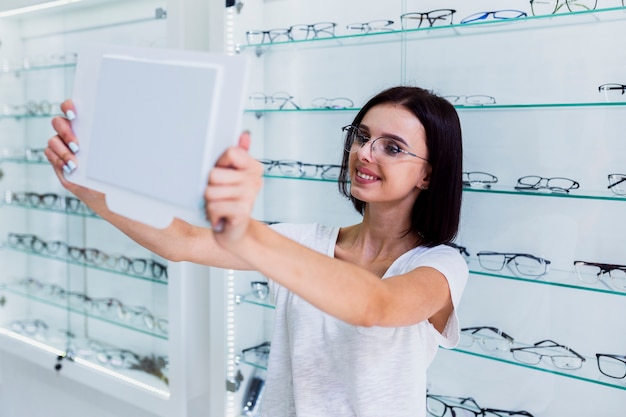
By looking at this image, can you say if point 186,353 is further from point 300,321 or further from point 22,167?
point 22,167

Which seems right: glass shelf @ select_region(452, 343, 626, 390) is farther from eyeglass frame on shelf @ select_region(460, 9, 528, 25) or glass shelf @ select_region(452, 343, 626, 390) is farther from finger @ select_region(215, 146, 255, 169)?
finger @ select_region(215, 146, 255, 169)

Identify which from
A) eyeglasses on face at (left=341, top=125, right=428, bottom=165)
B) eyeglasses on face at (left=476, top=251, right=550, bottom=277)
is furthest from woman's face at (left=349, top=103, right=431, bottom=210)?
eyeglasses on face at (left=476, top=251, right=550, bottom=277)

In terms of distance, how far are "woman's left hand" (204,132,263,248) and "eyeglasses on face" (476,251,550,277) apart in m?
0.93

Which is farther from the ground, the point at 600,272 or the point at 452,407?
the point at 600,272

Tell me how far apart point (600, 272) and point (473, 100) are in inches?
19.8

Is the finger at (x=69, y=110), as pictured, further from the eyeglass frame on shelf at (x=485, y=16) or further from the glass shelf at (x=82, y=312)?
the glass shelf at (x=82, y=312)

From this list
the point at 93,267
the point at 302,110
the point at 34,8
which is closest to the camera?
the point at 302,110

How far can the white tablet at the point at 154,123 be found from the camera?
0.76 m

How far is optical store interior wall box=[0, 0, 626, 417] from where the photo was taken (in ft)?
4.57

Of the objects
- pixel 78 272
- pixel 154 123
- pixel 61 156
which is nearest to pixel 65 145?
pixel 61 156

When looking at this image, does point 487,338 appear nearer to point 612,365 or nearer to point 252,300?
point 612,365

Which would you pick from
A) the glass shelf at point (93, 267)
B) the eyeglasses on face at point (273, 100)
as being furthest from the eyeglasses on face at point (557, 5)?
the glass shelf at point (93, 267)

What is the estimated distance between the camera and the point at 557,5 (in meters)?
1.39

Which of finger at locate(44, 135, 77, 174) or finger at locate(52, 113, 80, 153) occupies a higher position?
finger at locate(52, 113, 80, 153)
